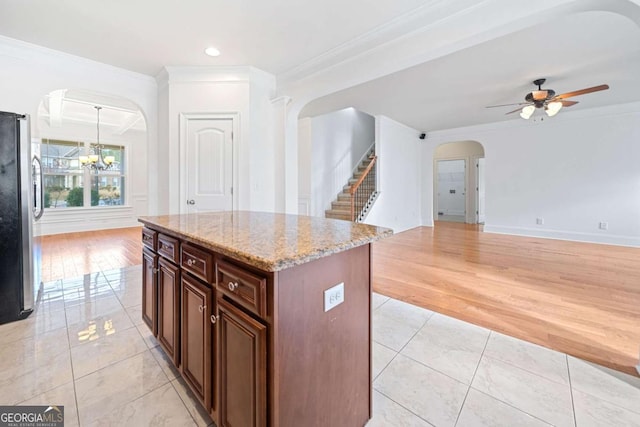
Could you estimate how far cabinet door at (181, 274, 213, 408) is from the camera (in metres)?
1.22

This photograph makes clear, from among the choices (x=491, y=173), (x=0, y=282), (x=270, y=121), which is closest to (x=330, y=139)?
(x=270, y=121)

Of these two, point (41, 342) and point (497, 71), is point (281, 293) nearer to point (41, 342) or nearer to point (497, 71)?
point (41, 342)

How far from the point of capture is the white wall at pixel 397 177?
5.80 meters

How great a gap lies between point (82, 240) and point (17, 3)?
4.91m

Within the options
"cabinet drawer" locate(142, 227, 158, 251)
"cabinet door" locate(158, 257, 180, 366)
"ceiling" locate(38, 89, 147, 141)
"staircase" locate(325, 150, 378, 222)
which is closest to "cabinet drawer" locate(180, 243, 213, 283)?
"cabinet door" locate(158, 257, 180, 366)

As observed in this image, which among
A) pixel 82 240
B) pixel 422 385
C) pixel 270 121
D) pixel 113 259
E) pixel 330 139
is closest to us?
pixel 422 385

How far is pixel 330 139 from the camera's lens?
20.9 ft

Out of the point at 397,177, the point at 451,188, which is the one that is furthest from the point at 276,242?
the point at 451,188

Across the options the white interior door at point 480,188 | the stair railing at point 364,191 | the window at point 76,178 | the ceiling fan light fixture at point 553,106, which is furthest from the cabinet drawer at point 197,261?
the white interior door at point 480,188

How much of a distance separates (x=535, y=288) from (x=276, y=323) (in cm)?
331

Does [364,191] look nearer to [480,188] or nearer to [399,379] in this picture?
[480,188]

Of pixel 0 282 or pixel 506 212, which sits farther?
pixel 506 212

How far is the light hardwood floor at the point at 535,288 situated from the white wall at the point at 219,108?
7.14 feet

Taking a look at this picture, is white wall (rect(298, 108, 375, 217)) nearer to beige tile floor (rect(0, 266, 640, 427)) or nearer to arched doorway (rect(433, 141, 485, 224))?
arched doorway (rect(433, 141, 485, 224))
